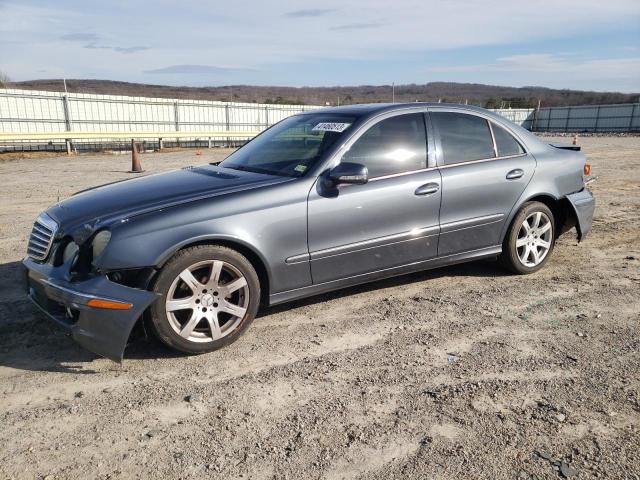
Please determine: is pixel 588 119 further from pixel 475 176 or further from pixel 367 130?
pixel 367 130

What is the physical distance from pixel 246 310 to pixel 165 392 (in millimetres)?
820

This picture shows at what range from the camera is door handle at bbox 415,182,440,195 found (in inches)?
176

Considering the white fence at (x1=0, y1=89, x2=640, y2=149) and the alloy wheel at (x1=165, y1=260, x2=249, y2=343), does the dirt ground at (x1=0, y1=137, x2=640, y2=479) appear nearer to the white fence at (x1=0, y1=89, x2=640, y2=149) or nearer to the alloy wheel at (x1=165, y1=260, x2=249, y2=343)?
the alloy wheel at (x1=165, y1=260, x2=249, y2=343)

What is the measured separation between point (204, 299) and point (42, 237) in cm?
132

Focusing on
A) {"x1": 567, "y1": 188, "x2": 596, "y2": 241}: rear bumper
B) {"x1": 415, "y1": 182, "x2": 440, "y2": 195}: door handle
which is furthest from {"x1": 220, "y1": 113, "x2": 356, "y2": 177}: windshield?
{"x1": 567, "y1": 188, "x2": 596, "y2": 241}: rear bumper

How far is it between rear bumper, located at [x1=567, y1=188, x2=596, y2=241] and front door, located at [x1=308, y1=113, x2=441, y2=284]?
1823mm

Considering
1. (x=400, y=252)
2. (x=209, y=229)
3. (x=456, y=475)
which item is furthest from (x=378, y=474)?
(x=400, y=252)

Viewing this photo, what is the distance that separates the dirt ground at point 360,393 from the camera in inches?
102

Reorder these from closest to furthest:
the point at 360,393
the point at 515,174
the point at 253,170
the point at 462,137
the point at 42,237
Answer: the point at 360,393 < the point at 42,237 < the point at 253,170 < the point at 462,137 < the point at 515,174

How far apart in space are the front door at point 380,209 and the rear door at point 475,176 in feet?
0.56

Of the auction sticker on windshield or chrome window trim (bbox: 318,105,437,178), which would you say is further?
the auction sticker on windshield

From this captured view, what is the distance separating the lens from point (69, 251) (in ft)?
11.8

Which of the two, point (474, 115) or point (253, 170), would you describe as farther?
point (474, 115)

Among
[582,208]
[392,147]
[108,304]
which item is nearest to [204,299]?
[108,304]
